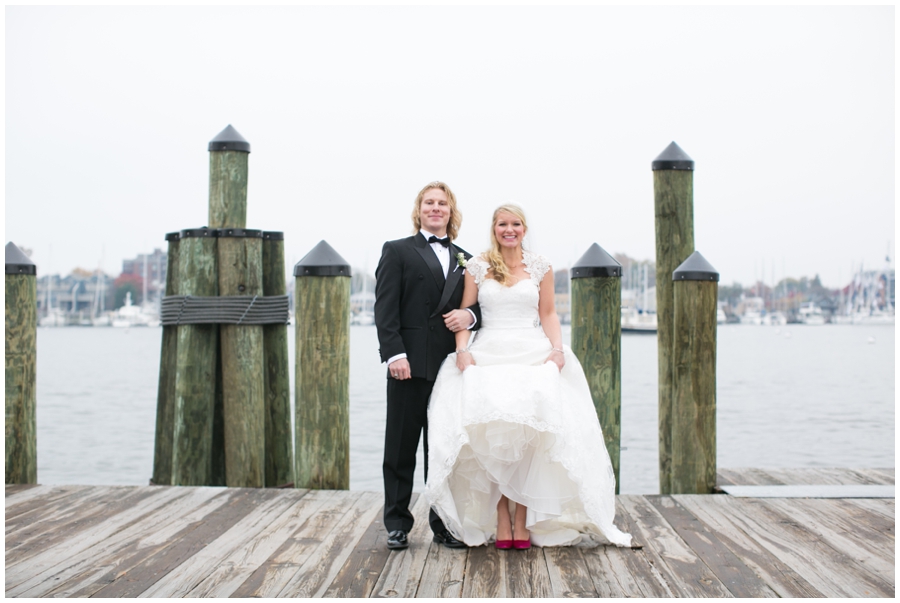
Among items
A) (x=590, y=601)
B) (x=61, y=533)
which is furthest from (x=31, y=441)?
(x=590, y=601)

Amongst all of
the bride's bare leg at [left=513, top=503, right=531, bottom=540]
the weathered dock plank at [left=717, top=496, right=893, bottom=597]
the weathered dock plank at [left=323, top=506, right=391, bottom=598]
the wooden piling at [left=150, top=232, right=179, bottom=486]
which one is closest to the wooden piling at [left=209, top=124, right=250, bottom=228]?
the wooden piling at [left=150, top=232, right=179, bottom=486]

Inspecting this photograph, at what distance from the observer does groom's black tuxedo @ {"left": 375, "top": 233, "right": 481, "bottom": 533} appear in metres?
4.02

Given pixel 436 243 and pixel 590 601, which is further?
pixel 436 243

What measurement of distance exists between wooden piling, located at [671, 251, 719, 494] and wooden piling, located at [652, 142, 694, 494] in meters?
0.39

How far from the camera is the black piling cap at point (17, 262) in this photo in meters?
5.50

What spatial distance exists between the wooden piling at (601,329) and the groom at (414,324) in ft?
3.67

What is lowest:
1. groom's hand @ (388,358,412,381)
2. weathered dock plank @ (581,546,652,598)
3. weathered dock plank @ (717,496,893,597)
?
weathered dock plank @ (581,546,652,598)

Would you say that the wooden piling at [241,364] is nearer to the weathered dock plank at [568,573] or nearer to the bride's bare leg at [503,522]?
the bride's bare leg at [503,522]

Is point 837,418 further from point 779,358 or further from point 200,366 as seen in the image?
point 779,358

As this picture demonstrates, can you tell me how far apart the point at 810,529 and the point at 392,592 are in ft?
7.52

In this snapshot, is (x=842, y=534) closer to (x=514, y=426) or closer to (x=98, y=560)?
(x=514, y=426)

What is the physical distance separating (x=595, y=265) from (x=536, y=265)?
935 millimetres

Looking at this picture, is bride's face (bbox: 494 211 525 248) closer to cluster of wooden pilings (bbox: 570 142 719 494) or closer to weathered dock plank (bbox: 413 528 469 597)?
cluster of wooden pilings (bbox: 570 142 719 494)

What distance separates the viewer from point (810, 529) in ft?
13.8
